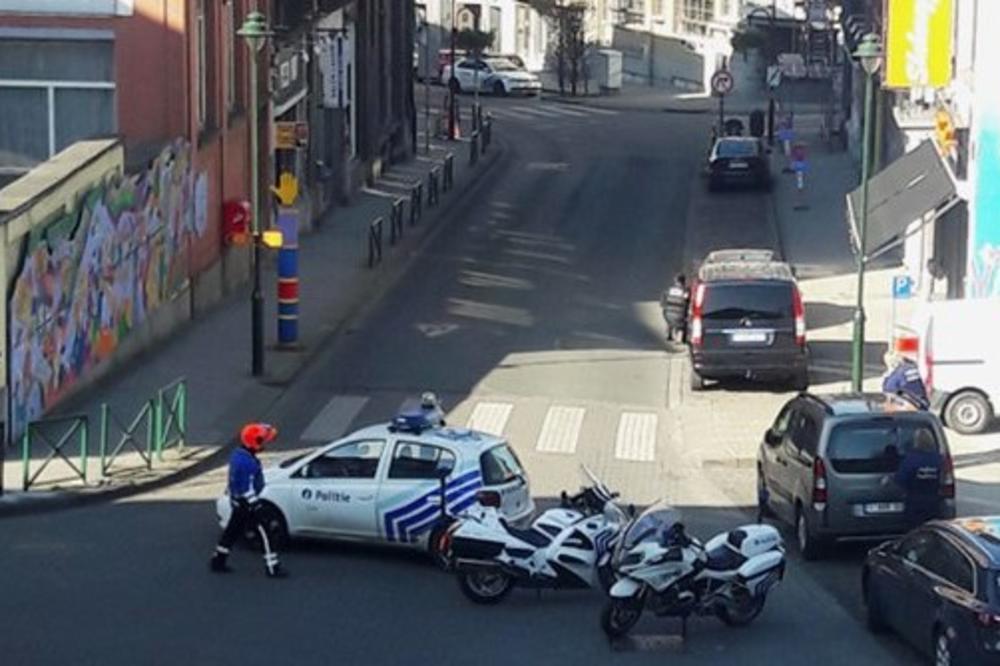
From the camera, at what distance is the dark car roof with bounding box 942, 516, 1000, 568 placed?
1845 cm

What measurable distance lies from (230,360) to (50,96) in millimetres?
6630

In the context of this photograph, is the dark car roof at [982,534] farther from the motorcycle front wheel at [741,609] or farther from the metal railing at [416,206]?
the metal railing at [416,206]

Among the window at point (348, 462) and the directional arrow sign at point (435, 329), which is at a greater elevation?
the window at point (348, 462)

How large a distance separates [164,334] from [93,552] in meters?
14.5

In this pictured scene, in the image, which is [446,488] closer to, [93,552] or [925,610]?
[93,552]

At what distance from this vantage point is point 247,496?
74.8 ft

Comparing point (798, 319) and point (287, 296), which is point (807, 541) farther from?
point (287, 296)

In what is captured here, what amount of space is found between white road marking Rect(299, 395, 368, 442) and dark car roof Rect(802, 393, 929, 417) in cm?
885

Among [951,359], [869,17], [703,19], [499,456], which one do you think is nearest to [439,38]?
[703,19]

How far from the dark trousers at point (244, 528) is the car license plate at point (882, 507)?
6171mm

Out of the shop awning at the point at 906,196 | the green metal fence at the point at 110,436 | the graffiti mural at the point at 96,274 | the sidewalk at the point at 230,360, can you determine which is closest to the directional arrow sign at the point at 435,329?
the sidewalk at the point at 230,360

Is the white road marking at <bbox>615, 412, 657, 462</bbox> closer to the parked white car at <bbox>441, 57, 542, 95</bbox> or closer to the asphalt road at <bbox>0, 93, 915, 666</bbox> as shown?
the asphalt road at <bbox>0, 93, 915, 666</bbox>

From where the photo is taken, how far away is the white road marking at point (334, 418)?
1268 inches

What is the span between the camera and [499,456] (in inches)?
947
